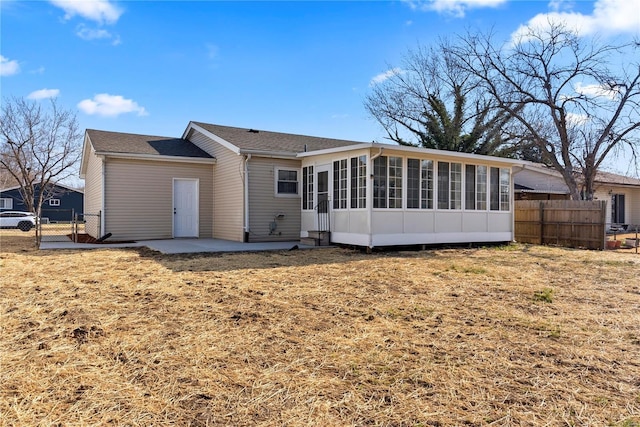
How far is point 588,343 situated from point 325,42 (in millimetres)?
11959

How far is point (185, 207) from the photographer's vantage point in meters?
13.5

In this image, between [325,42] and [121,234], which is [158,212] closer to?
[121,234]

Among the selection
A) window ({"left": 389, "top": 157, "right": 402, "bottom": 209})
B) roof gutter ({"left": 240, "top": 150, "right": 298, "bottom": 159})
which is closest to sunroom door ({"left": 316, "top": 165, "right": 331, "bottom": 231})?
roof gutter ({"left": 240, "top": 150, "right": 298, "bottom": 159})

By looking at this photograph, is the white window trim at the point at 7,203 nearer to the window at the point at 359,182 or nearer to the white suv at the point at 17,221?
the white suv at the point at 17,221

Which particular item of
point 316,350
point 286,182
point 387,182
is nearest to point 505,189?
point 387,182

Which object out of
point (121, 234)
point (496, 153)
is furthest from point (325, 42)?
point (496, 153)

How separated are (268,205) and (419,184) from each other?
4.41 m

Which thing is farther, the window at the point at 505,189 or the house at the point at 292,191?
the window at the point at 505,189

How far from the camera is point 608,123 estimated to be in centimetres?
1606

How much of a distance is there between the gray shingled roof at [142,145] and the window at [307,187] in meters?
3.70

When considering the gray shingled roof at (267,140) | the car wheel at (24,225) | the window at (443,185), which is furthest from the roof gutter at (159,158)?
the car wheel at (24,225)

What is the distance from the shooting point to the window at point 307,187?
12125 mm

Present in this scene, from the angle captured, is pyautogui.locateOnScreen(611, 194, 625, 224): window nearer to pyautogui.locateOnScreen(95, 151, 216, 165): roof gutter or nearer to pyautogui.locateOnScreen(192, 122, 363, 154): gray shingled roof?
pyautogui.locateOnScreen(192, 122, 363, 154): gray shingled roof

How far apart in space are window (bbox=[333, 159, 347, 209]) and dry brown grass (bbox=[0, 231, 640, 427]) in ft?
14.1
